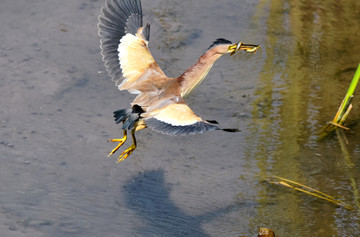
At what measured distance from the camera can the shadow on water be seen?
412 centimetres

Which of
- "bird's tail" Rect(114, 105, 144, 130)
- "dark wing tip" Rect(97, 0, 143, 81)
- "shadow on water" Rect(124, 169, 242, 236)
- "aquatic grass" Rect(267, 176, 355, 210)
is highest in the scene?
"dark wing tip" Rect(97, 0, 143, 81)

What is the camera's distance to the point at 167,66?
5762mm

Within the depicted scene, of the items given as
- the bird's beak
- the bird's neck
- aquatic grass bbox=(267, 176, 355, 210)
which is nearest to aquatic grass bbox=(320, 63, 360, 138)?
aquatic grass bbox=(267, 176, 355, 210)

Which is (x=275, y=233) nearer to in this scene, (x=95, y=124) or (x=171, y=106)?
(x=171, y=106)

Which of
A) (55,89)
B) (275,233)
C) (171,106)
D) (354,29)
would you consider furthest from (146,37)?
(354,29)

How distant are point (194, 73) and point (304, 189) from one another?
3.49 ft

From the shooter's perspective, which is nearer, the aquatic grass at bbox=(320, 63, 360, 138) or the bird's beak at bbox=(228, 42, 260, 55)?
the bird's beak at bbox=(228, 42, 260, 55)

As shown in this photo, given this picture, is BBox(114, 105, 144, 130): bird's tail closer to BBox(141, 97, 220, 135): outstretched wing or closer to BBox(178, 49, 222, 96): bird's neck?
BBox(141, 97, 220, 135): outstretched wing

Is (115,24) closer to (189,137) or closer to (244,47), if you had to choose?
(244,47)

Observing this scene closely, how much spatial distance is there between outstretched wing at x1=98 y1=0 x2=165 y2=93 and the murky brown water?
65 centimetres

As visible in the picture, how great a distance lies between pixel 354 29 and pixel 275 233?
10.1ft

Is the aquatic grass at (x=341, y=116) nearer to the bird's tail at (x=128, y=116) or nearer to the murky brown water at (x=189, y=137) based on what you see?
the murky brown water at (x=189, y=137)

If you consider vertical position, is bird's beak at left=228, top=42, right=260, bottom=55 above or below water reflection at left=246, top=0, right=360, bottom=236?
above

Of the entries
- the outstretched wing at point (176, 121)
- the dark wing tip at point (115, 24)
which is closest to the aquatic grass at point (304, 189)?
the outstretched wing at point (176, 121)
